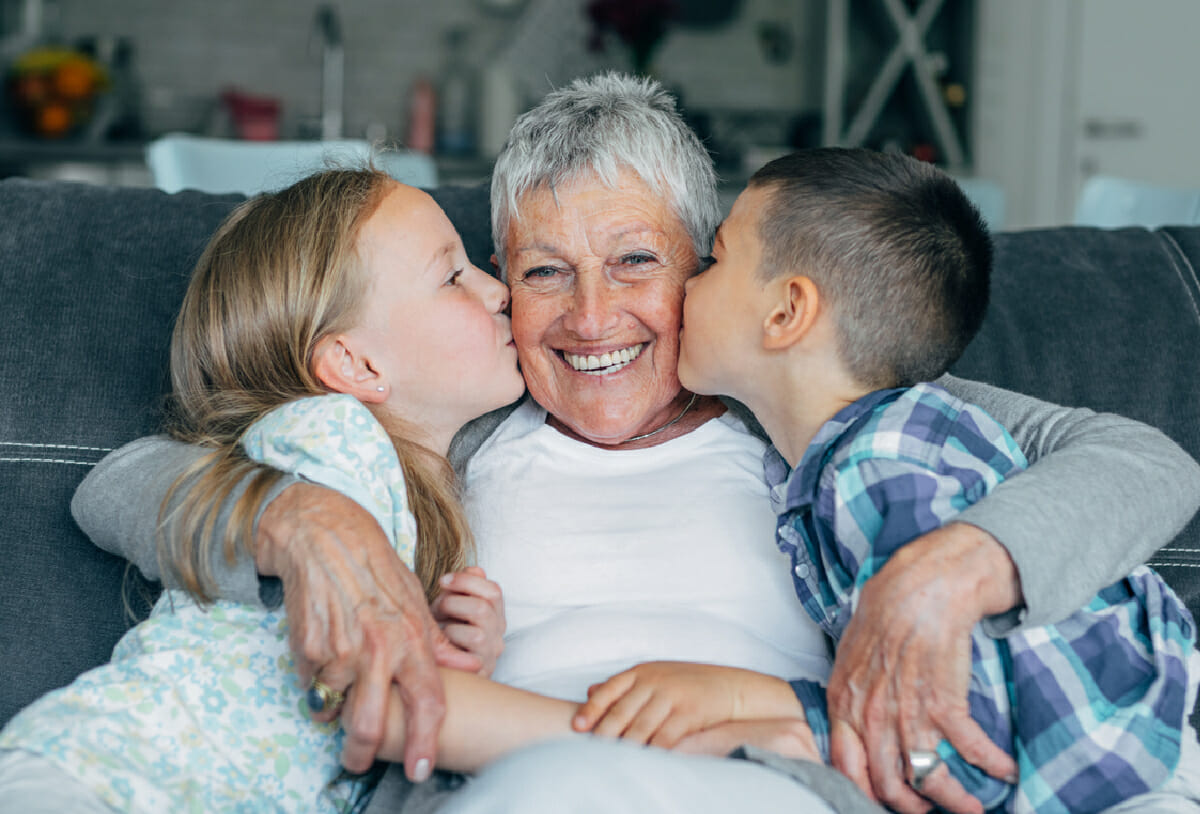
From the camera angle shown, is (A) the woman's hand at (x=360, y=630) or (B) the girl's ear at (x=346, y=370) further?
(B) the girl's ear at (x=346, y=370)

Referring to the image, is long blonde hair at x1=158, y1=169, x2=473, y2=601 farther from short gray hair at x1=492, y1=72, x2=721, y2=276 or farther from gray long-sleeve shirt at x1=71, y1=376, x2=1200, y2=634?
short gray hair at x1=492, y1=72, x2=721, y2=276

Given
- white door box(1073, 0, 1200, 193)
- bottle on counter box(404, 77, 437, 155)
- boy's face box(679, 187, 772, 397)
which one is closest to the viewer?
boy's face box(679, 187, 772, 397)

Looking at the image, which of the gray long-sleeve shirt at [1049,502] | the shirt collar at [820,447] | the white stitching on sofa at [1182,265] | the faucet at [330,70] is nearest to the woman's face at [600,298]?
the shirt collar at [820,447]

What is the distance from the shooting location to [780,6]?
5.47 m

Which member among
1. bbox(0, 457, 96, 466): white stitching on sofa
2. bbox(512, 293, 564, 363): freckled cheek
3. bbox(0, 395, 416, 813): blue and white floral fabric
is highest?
bbox(512, 293, 564, 363): freckled cheek

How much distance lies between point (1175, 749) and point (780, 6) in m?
5.09

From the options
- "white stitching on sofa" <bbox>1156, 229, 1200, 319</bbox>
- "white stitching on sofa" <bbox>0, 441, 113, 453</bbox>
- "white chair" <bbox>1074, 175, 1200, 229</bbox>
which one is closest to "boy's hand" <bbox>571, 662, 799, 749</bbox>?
"white stitching on sofa" <bbox>0, 441, 113, 453</bbox>

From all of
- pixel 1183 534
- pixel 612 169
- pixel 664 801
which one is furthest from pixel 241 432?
pixel 1183 534

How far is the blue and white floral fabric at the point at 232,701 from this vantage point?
1.07 metres

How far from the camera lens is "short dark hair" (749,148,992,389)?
1.21 metres

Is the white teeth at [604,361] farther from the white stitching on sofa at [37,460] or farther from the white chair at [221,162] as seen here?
the white chair at [221,162]

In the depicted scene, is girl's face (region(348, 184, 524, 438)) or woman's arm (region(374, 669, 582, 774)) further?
girl's face (region(348, 184, 524, 438))

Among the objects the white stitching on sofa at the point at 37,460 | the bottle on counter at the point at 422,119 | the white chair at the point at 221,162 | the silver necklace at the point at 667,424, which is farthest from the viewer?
the bottle on counter at the point at 422,119

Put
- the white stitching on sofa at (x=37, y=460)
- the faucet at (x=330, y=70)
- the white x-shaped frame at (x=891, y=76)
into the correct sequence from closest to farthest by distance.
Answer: the white stitching on sofa at (x=37, y=460) → the faucet at (x=330, y=70) → the white x-shaped frame at (x=891, y=76)
